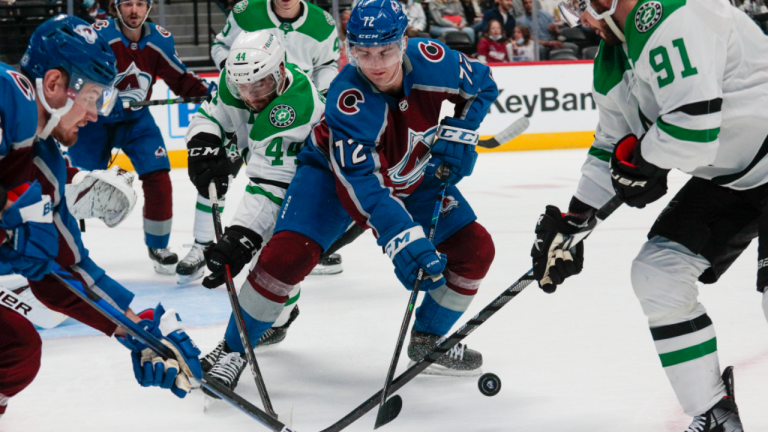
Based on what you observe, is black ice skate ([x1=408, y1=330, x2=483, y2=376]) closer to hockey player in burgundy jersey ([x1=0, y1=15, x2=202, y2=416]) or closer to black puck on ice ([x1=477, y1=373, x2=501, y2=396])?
black puck on ice ([x1=477, y1=373, x2=501, y2=396])

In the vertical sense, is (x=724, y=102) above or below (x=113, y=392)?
above

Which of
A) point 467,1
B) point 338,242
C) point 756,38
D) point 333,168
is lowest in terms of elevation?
point 467,1

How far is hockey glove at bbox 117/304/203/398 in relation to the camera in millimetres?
1645

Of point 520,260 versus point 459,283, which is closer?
point 459,283

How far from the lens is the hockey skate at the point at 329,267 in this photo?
11.7 feet

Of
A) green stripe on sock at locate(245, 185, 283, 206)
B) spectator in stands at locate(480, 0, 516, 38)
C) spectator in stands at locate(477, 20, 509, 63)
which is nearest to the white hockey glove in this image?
green stripe on sock at locate(245, 185, 283, 206)

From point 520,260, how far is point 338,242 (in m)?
1.24

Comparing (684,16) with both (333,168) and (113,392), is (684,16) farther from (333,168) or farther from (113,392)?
(113,392)

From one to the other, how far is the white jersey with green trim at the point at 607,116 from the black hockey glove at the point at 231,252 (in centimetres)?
95

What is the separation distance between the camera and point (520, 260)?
3.65m

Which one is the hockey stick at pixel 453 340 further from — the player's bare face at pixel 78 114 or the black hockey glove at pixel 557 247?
the player's bare face at pixel 78 114

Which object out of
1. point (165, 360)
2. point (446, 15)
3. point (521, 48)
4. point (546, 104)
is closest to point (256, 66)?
point (165, 360)

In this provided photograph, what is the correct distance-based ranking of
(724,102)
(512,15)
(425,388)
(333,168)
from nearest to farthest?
1. (724,102)
2. (333,168)
3. (425,388)
4. (512,15)

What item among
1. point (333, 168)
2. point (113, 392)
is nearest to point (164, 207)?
point (113, 392)
